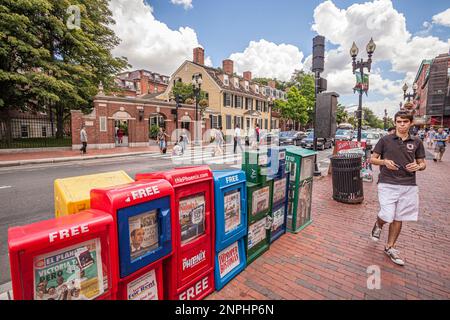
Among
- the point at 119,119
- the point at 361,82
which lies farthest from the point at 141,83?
the point at 361,82

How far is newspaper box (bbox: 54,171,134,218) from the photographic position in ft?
6.70

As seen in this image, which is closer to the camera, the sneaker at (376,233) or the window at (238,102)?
the sneaker at (376,233)

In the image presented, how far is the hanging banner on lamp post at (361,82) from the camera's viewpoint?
9523 millimetres

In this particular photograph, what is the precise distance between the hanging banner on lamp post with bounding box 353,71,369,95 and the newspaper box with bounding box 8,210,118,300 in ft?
34.8

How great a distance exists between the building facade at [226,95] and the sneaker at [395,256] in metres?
26.8

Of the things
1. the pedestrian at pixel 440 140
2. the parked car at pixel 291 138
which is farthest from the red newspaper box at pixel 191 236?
the parked car at pixel 291 138

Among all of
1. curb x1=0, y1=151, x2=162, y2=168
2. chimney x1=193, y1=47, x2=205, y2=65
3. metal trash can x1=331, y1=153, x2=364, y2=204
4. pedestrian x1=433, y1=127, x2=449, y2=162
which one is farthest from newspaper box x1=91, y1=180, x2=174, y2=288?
chimney x1=193, y1=47, x2=205, y2=65

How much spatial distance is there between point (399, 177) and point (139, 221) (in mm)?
3349

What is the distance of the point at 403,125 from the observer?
3281 mm

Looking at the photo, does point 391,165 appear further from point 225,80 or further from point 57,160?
point 225,80

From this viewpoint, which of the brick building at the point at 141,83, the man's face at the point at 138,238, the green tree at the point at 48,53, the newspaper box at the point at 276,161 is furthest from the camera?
the brick building at the point at 141,83

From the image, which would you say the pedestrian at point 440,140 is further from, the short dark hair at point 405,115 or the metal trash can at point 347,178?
the short dark hair at point 405,115

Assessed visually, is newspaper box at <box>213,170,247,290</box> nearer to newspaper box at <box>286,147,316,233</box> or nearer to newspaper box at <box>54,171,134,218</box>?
newspaper box at <box>54,171,134,218</box>
